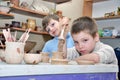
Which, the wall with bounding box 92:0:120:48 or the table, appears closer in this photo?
the table

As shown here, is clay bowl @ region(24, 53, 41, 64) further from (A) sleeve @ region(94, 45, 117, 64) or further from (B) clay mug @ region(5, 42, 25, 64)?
(A) sleeve @ region(94, 45, 117, 64)

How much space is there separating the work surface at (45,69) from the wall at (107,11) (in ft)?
10.7

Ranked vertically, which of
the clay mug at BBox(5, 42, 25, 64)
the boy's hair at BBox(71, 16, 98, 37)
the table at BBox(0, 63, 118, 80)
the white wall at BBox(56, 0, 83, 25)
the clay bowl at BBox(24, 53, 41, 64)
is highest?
the white wall at BBox(56, 0, 83, 25)

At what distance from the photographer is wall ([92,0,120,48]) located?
4.03 metres

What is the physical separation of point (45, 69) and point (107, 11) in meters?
3.73

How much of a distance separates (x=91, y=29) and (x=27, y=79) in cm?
59

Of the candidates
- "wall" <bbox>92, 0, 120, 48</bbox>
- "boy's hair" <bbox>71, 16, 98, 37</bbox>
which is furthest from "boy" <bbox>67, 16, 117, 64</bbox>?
"wall" <bbox>92, 0, 120, 48</bbox>

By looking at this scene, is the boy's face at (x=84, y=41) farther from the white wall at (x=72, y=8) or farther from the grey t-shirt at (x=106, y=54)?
the white wall at (x=72, y=8)

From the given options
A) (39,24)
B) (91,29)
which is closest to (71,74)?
(91,29)

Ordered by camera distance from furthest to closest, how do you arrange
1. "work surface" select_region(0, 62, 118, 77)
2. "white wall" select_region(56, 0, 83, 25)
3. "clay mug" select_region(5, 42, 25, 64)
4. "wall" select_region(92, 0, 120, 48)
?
"white wall" select_region(56, 0, 83, 25)
"wall" select_region(92, 0, 120, 48)
"clay mug" select_region(5, 42, 25, 64)
"work surface" select_region(0, 62, 118, 77)

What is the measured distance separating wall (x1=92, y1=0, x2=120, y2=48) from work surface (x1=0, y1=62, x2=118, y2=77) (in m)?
3.26

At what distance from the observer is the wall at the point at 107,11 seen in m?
4.03

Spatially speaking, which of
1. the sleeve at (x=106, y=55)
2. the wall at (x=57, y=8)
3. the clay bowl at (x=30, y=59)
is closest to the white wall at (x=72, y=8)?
the wall at (x=57, y=8)

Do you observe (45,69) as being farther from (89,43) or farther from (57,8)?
(57,8)
